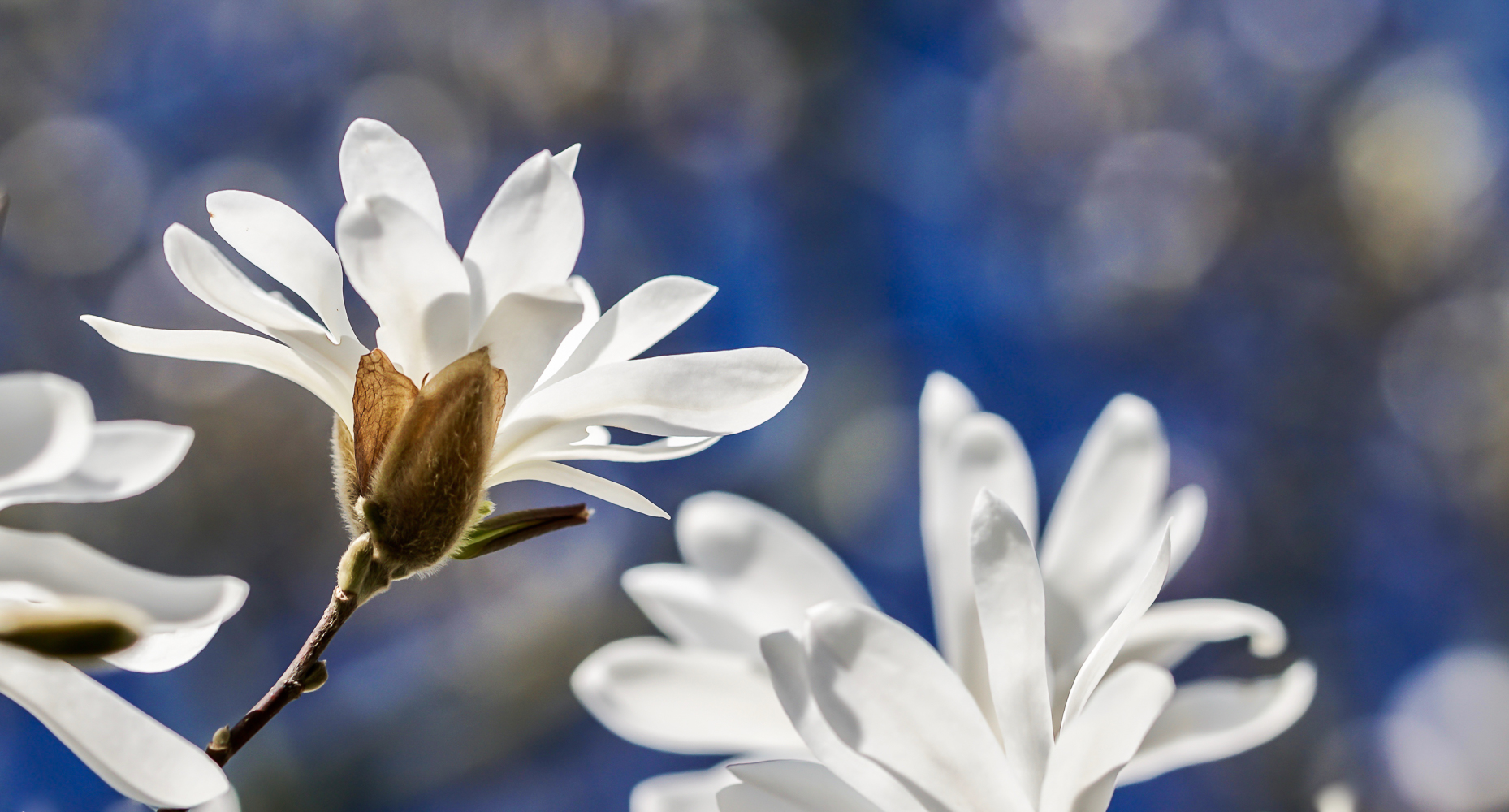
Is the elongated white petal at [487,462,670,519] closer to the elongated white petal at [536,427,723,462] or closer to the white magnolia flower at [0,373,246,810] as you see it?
the elongated white petal at [536,427,723,462]

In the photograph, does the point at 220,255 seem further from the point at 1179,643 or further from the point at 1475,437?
the point at 1475,437

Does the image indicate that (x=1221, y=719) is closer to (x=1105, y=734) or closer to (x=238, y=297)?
(x=1105, y=734)

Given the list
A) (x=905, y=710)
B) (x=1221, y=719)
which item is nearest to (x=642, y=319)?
(x=905, y=710)

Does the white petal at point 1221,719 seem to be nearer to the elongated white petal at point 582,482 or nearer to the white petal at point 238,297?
the elongated white petal at point 582,482

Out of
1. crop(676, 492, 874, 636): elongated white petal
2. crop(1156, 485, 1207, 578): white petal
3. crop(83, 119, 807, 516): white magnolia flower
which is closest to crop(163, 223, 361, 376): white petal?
crop(83, 119, 807, 516): white magnolia flower

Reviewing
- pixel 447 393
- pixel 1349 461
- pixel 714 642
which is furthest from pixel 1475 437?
pixel 447 393

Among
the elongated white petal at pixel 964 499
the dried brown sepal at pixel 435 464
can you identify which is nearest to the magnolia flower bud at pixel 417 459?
the dried brown sepal at pixel 435 464

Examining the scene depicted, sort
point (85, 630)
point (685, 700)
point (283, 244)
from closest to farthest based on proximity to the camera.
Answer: point (85, 630)
point (283, 244)
point (685, 700)

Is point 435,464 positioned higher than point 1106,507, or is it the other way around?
point 1106,507
